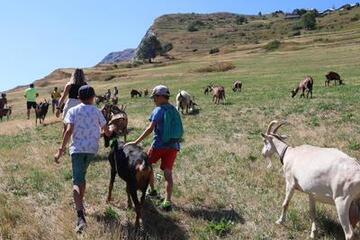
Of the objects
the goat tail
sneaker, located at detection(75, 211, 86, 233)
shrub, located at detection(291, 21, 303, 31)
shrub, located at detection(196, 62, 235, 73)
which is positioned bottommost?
shrub, located at detection(196, 62, 235, 73)

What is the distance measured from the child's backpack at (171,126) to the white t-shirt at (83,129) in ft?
3.90

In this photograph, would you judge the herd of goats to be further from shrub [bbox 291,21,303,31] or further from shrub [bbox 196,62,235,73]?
shrub [bbox 291,21,303,31]

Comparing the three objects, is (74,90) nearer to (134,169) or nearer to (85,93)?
(85,93)

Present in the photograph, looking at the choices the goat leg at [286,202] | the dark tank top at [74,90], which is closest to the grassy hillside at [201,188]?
the goat leg at [286,202]

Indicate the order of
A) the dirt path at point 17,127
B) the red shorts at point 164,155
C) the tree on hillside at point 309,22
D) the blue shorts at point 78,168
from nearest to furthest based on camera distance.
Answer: the blue shorts at point 78,168, the red shorts at point 164,155, the dirt path at point 17,127, the tree on hillside at point 309,22

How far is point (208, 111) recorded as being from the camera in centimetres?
2414

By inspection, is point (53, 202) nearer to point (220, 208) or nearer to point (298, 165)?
point (220, 208)

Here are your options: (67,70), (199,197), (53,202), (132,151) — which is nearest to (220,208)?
(199,197)

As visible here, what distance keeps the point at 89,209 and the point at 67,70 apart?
10021cm

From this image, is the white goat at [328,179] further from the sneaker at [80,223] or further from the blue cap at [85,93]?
the blue cap at [85,93]

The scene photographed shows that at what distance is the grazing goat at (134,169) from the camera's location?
26.8ft

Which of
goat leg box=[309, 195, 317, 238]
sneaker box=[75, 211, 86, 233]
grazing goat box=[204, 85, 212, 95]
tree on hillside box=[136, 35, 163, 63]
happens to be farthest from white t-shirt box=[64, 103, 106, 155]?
tree on hillside box=[136, 35, 163, 63]

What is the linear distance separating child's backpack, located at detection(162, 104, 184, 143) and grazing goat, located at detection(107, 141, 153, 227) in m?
0.55

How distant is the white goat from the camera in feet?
21.9
